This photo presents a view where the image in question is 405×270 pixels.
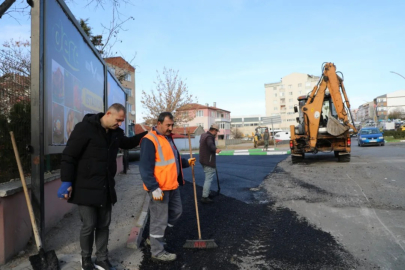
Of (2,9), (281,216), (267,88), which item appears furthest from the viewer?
(267,88)

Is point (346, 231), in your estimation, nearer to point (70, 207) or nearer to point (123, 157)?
point (70, 207)

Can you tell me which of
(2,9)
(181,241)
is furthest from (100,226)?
(2,9)

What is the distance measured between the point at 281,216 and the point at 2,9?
16.9ft

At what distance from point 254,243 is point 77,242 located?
91.9 inches

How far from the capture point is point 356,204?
237 inches

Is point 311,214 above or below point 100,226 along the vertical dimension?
below

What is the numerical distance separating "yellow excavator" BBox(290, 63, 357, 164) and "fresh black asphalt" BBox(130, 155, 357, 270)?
6.69m

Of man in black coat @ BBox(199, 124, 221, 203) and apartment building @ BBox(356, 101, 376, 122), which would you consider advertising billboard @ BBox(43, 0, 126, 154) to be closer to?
man in black coat @ BBox(199, 124, 221, 203)

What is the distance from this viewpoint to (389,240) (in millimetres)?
4129

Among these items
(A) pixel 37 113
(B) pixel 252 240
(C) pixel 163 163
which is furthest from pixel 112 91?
(B) pixel 252 240

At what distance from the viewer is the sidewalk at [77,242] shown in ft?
11.3

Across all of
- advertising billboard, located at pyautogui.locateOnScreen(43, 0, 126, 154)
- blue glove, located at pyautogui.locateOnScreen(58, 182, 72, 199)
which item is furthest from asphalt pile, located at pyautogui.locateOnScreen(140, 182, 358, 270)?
advertising billboard, located at pyautogui.locateOnScreen(43, 0, 126, 154)

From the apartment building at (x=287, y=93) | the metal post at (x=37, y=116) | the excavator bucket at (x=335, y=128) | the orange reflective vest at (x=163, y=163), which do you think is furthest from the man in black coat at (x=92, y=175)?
the apartment building at (x=287, y=93)

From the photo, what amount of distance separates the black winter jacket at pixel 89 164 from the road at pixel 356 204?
9.59ft
